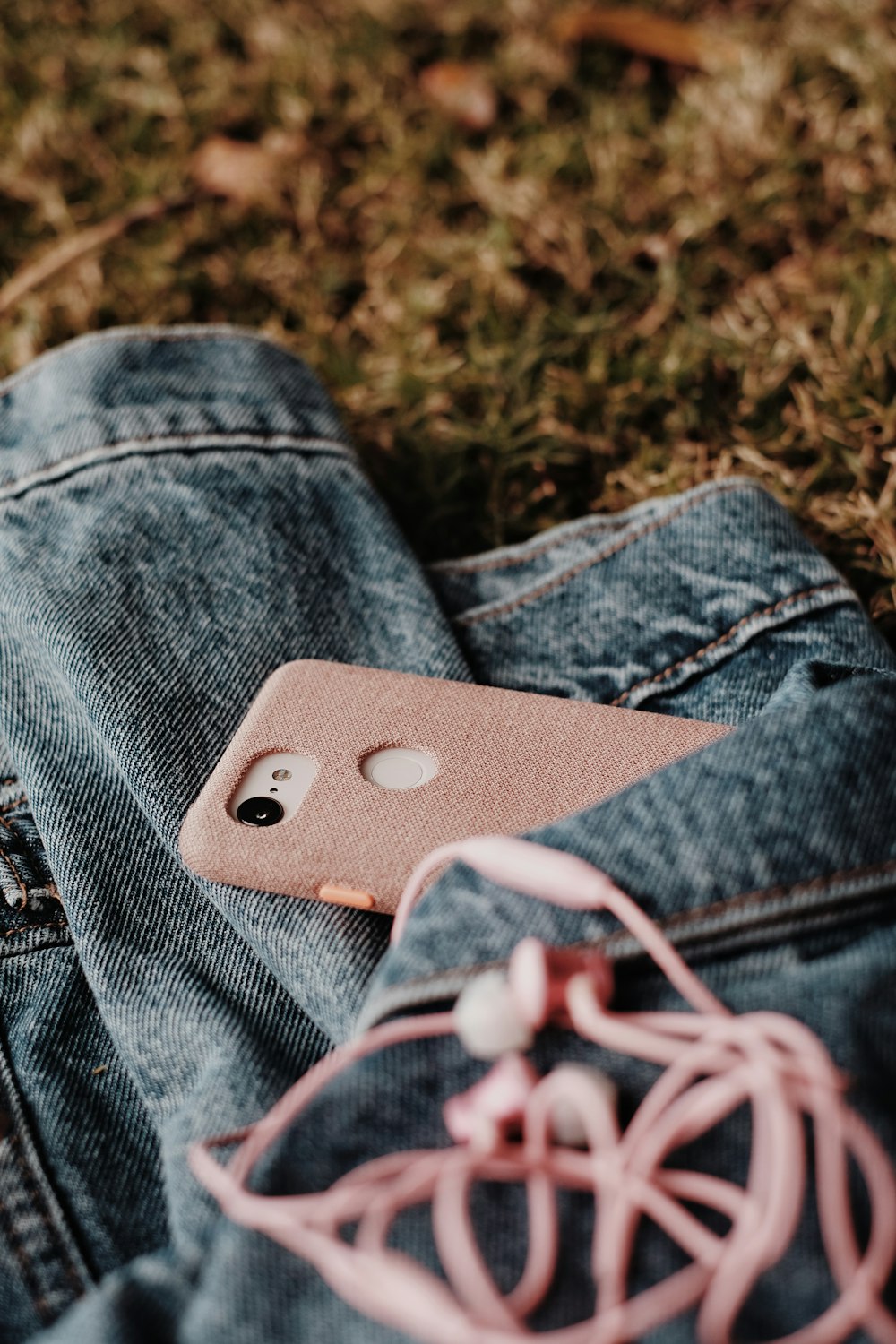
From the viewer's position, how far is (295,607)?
0.91m

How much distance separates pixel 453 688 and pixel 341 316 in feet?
2.86

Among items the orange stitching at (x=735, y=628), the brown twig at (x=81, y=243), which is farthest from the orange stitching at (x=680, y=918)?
the brown twig at (x=81, y=243)

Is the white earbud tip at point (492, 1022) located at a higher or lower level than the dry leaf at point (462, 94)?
lower

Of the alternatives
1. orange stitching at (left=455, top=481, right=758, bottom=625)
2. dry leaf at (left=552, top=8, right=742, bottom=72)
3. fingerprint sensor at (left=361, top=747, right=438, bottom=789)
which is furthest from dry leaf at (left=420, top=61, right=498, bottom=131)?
fingerprint sensor at (left=361, top=747, right=438, bottom=789)

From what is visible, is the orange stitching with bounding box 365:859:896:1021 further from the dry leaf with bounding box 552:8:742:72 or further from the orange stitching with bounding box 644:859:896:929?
the dry leaf with bounding box 552:8:742:72

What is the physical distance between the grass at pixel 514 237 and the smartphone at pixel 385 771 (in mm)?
384

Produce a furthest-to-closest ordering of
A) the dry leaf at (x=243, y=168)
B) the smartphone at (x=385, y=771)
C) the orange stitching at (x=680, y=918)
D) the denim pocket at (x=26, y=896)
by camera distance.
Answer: the dry leaf at (x=243, y=168), the denim pocket at (x=26, y=896), the smartphone at (x=385, y=771), the orange stitching at (x=680, y=918)

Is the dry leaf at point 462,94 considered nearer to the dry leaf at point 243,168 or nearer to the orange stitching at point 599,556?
the dry leaf at point 243,168

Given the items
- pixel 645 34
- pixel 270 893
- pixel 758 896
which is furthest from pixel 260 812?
pixel 645 34

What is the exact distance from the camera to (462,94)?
1698mm

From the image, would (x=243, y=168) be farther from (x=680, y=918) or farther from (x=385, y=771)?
(x=680, y=918)

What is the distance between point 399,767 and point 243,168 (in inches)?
48.3

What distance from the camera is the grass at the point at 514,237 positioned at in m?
1.21

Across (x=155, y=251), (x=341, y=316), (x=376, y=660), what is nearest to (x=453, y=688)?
(x=376, y=660)
